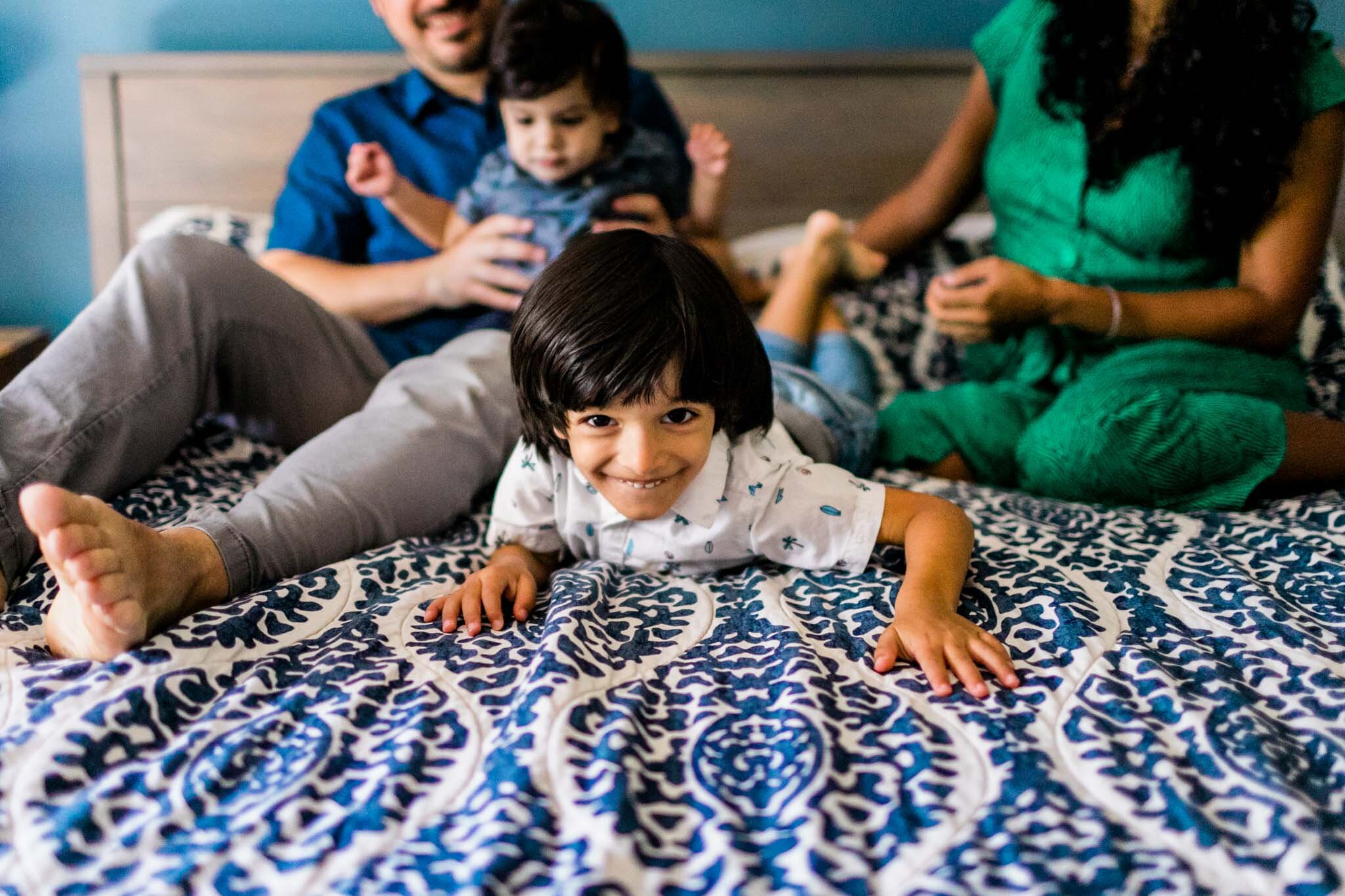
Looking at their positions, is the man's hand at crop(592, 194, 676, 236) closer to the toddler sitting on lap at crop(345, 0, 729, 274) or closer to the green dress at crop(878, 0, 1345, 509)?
the toddler sitting on lap at crop(345, 0, 729, 274)

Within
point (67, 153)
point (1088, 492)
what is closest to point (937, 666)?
point (1088, 492)

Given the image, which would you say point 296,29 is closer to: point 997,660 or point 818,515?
point 818,515

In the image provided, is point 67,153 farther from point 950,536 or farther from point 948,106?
point 950,536

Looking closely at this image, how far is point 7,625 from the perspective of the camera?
2.67 feet

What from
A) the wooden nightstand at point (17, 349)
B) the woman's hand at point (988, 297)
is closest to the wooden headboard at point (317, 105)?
the wooden nightstand at point (17, 349)

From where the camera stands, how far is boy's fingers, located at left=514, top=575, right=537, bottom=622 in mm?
889

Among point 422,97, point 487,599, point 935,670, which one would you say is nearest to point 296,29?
point 422,97

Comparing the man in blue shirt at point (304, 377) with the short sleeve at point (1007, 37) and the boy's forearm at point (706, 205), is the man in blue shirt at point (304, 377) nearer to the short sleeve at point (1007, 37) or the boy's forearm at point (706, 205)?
the boy's forearm at point (706, 205)

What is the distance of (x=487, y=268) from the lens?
1.41m

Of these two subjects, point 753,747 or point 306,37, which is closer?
point 753,747

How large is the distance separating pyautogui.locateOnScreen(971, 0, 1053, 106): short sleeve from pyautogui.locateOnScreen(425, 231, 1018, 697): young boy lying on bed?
2.57ft

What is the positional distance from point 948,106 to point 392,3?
1.03 metres

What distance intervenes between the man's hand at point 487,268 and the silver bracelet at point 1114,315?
76cm

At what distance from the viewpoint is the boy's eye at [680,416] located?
861 millimetres
